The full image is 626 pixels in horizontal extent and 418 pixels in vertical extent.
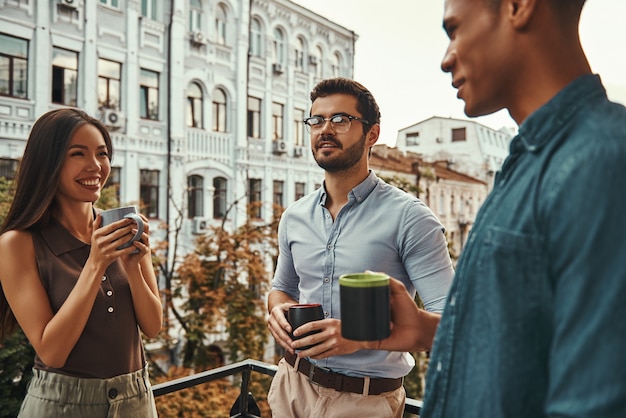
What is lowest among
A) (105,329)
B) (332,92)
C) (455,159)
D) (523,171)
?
(105,329)

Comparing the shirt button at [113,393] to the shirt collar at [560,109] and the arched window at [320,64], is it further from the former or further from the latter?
the arched window at [320,64]

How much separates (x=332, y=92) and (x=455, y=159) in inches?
499

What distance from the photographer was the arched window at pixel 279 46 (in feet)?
30.2

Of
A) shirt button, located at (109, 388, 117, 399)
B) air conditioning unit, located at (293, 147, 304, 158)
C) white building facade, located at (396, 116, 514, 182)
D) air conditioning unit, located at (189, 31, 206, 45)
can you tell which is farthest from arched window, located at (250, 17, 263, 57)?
shirt button, located at (109, 388, 117, 399)

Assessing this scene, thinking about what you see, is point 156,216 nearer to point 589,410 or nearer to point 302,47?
point 302,47

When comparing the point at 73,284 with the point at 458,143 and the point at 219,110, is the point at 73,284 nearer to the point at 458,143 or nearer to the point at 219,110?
the point at 219,110

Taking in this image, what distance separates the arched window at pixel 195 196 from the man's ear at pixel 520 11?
7468 millimetres

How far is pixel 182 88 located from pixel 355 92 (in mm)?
6730

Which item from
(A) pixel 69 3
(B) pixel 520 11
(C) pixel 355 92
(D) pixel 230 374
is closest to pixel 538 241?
(B) pixel 520 11

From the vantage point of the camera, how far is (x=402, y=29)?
444 centimetres

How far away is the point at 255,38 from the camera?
29.2 ft

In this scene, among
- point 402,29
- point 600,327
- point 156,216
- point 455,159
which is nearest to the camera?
point 600,327

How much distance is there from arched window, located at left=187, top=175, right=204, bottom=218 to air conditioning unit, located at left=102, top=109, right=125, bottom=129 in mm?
1437

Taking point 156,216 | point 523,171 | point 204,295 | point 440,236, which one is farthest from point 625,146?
point 156,216
